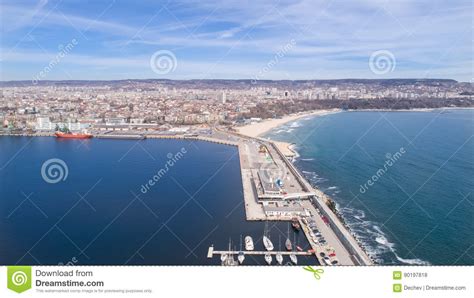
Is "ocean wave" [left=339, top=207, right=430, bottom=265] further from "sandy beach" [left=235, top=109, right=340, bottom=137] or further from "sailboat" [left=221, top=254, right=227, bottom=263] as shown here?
"sandy beach" [left=235, top=109, right=340, bottom=137]

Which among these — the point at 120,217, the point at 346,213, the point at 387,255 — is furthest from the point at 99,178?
the point at 387,255
